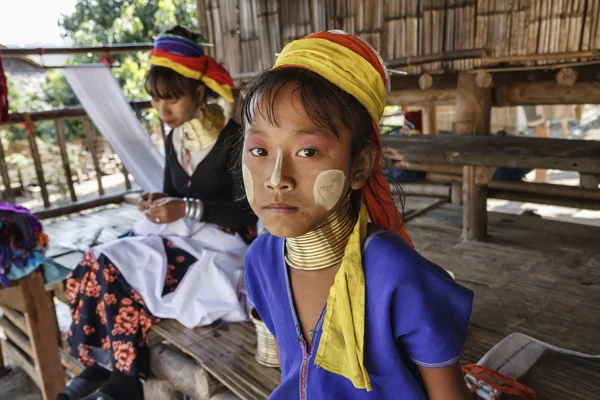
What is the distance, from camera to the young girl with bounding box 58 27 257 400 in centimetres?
230

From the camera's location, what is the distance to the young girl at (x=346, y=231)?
107 centimetres

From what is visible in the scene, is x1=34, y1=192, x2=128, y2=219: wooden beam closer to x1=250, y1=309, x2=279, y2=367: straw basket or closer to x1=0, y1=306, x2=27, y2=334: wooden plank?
x1=0, y1=306, x2=27, y2=334: wooden plank

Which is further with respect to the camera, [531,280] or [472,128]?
[472,128]

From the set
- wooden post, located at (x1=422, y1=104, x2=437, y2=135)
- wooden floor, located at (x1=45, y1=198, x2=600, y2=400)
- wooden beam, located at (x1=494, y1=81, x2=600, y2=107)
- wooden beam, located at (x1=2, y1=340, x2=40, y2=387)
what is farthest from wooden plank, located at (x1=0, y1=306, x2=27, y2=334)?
wooden post, located at (x1=422, y1=104, x2=437, y2=135)

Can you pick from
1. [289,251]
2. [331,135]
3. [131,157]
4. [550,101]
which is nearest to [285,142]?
[331,135]

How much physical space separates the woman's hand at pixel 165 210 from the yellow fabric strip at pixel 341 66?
136 cm

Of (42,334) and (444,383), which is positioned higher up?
(444,383)

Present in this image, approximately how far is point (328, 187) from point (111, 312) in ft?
5.35

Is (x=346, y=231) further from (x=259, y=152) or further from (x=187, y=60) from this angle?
(x=187, y=60)

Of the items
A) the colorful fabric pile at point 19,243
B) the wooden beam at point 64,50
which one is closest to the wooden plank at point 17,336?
the colorful fabric pile at point 19,243

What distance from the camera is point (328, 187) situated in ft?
3.56

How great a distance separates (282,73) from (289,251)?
466 millimetres

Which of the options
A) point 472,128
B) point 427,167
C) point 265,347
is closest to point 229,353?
point 265,347

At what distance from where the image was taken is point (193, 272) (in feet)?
7.51
